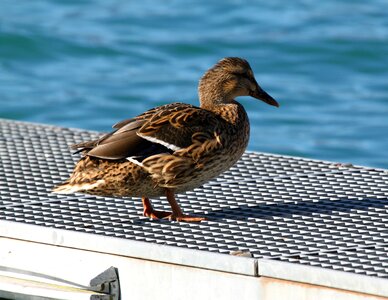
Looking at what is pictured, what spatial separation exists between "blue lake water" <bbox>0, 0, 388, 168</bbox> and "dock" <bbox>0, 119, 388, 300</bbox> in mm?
5401

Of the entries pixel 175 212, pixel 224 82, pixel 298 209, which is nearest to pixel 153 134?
pixel 175 212

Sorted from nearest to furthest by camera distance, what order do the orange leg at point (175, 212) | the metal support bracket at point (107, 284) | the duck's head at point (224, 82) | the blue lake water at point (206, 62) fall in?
the metal support bracket at point (107, 284) → the orange leg at point (175, 212) → the duck's head at point (224, 82) → the blue lake water at point (206, 62)

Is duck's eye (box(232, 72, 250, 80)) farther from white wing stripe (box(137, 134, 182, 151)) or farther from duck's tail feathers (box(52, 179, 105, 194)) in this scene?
duck's tail feathers (box(52, 179, 105, 194))

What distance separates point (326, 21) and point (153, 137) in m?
10.9

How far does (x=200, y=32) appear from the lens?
15.1 m

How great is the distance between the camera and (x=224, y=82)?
5.18 metres

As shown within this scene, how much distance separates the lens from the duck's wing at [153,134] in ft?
15.5

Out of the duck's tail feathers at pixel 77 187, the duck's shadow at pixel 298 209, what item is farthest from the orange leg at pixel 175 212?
the duck's tail feathers at pixel 77 187

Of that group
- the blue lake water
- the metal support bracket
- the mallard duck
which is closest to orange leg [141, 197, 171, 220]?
the mallard duck

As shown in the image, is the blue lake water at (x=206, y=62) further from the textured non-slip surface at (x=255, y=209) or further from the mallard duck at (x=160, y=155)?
the mallard duck at (x=160, y=155)

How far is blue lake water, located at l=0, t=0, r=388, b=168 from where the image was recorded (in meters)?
11.6

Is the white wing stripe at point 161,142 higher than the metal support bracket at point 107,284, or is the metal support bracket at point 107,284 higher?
the white wing stripe at point 161,142

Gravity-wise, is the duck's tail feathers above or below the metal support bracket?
above

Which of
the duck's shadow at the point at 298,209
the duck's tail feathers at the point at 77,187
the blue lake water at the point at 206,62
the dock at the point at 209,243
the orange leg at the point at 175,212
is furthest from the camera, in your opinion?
Result: the blue lake water at the point at 206,62
